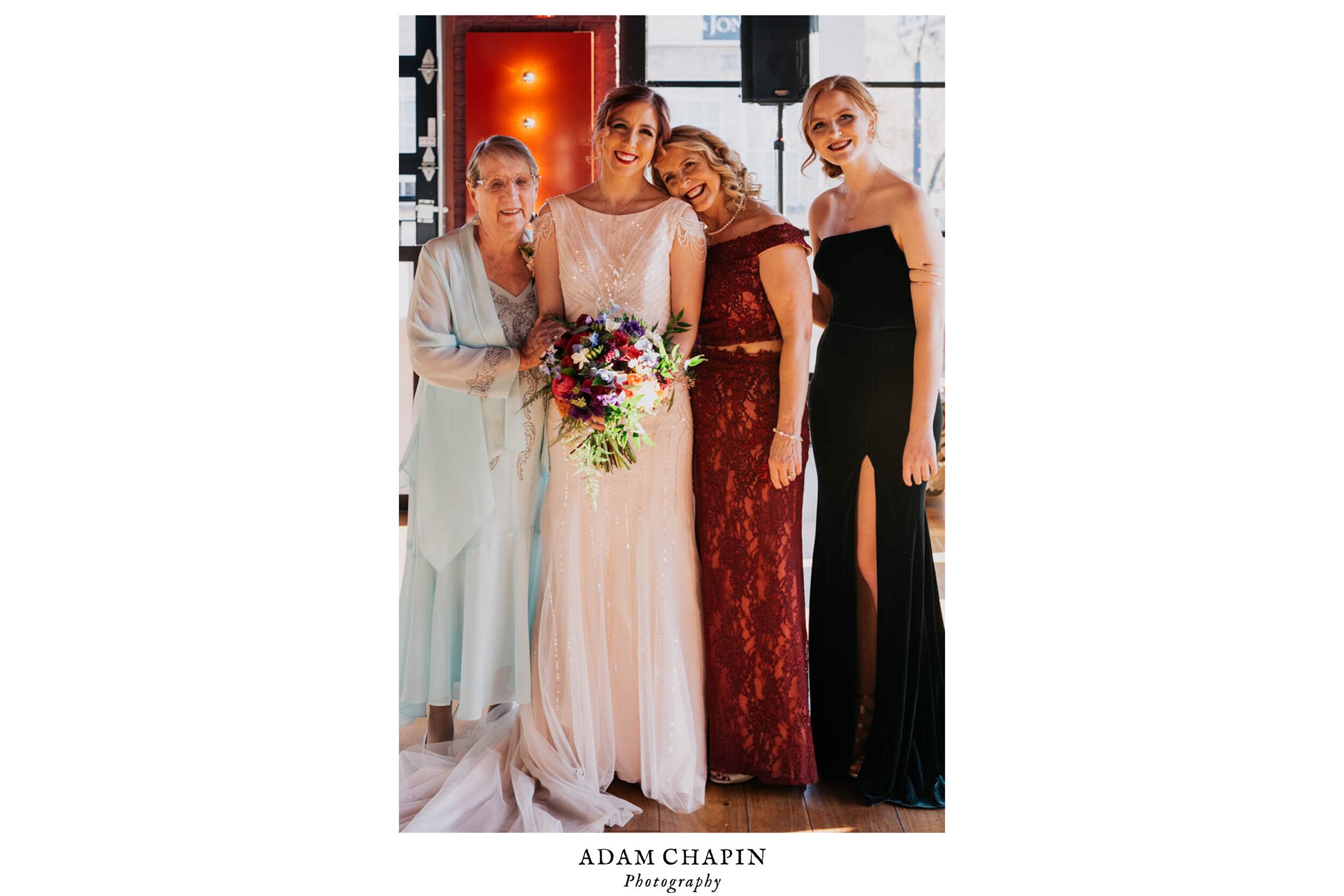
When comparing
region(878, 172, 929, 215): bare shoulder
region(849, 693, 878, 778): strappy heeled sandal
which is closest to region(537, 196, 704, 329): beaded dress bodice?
region(878, 172, 929, 215): bare shoulder

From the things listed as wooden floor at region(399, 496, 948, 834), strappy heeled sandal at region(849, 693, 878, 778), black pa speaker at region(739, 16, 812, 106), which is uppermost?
black pa speaker at region(739, 16, 812, 106)

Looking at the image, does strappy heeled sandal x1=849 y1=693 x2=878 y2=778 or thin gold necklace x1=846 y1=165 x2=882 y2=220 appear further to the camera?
strappy heeled sandal x1=849 y1=693 x2=878 y2=778

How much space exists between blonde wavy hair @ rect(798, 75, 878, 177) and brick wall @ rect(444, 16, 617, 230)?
641 mm

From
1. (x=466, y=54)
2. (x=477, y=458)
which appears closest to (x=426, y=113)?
(x=466, y=54)

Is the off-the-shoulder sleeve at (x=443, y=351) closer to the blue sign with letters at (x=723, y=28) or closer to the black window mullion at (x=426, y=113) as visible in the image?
the black window mullion at (x=426, y=113)

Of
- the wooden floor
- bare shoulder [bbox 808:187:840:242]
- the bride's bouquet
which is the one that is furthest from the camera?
bare shoulder [bbox 808:187:840:242]

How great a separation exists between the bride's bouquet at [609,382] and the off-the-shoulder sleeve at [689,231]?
0.71 feet

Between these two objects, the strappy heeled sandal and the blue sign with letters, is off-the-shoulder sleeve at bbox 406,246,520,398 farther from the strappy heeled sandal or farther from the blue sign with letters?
the strappy heeled sandal

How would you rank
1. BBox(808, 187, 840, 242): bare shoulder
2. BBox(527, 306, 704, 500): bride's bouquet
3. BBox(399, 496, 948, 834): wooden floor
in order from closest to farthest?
BBox(527, 306, 704, 500): bride's bouquet → BBox(399, 496, 948, 834): wooden floor → BBox(808, 187, 840, 242): bare shoulder

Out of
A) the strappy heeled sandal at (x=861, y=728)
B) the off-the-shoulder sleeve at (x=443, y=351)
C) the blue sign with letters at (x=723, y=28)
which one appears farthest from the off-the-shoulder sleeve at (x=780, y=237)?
the strappy heeled sandal at (x=861, y=728)

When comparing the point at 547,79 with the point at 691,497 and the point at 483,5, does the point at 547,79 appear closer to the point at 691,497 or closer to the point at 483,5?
the point at 483,5

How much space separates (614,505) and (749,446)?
1.58 ft

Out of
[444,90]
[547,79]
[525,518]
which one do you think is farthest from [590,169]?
[525,518]
